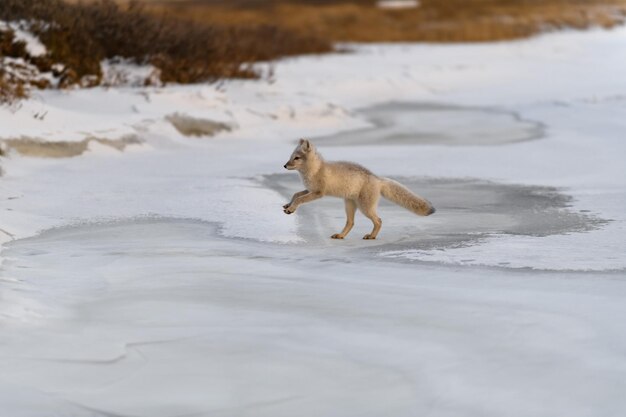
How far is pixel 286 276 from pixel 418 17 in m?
35.0

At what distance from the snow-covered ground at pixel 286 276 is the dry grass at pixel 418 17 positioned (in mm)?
20120

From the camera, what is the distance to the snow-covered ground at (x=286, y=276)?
4.64 m

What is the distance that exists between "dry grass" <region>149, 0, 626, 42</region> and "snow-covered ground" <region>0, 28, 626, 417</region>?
20120 millimetres

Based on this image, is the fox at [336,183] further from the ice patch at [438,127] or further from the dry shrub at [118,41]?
the dry shrub at [118,41]

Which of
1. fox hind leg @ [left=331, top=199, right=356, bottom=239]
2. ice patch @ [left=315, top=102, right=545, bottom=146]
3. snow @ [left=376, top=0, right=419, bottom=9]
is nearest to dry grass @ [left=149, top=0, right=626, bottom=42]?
snow @ [left=376, top=0, right=419, bottom=9]

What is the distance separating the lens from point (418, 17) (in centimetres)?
4050

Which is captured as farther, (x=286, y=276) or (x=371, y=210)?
(x=371, y=210)

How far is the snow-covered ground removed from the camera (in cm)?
464

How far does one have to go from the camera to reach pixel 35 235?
7605 mm

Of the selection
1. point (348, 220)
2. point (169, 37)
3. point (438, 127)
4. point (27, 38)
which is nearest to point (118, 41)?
point (169, 37)

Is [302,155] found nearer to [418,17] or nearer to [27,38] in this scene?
[27,38]

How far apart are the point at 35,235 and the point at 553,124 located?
31.5 ft

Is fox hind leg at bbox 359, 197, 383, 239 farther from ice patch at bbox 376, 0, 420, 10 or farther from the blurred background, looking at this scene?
ice patch at bbox 376, 0, 420, 10

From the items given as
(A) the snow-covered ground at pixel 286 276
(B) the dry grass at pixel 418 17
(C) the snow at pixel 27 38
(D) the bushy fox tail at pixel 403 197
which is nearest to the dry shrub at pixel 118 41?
(C) the snow at pixel 27 38
